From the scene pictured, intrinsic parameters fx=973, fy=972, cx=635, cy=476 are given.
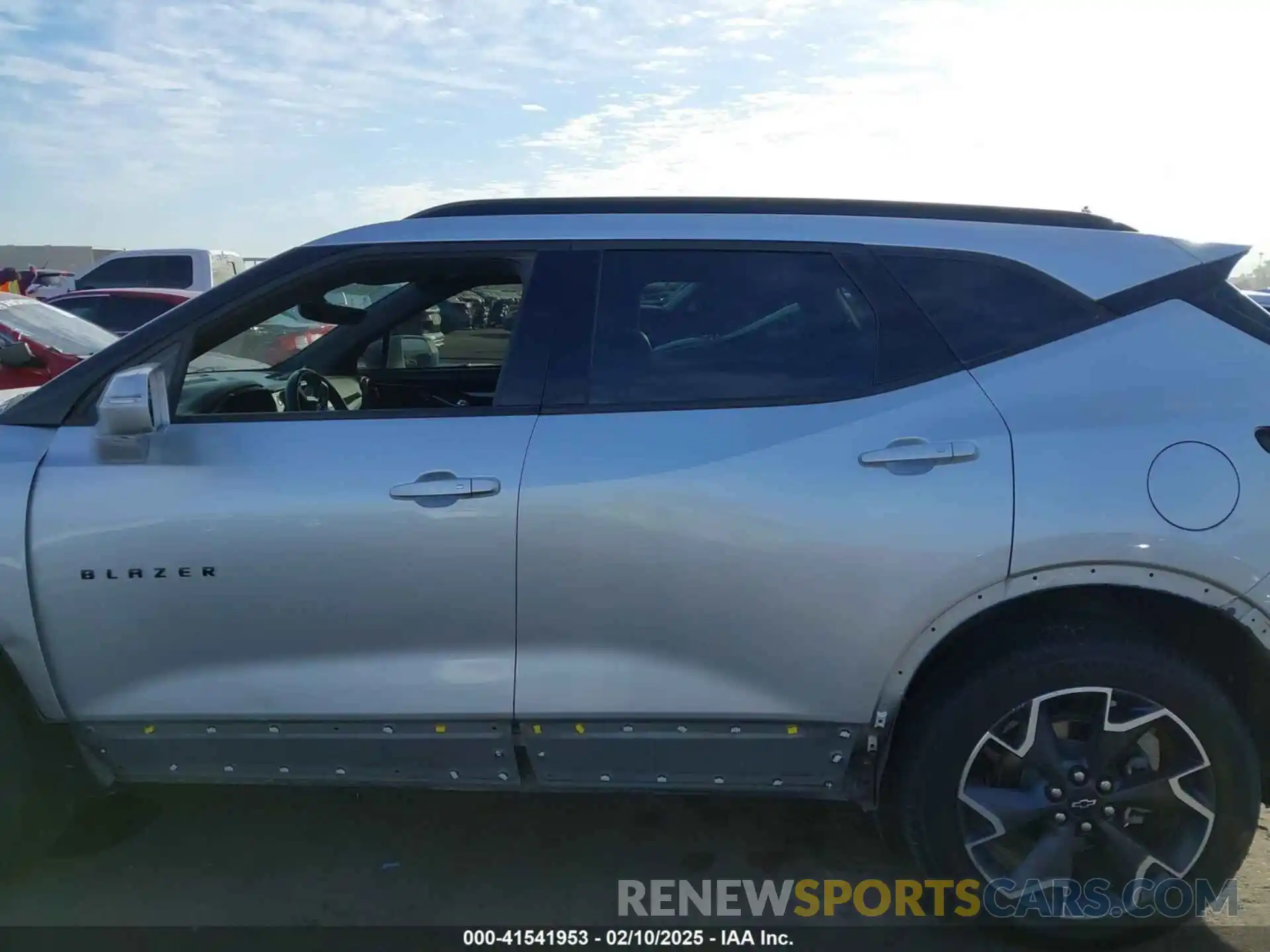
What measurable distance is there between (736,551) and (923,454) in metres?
0.54

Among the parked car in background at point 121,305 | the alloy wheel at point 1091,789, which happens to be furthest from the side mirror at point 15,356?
the parked car in background at point 121,305

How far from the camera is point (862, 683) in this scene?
8.37 feet

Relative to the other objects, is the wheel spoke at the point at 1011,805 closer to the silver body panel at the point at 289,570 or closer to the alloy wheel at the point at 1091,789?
the alloy wheel at the point at 1091,789

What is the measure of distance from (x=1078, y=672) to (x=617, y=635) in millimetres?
1181

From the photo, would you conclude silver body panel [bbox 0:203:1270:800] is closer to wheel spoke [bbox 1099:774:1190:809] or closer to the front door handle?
the front door handle

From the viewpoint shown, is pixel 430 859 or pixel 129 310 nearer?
pixel 430 859

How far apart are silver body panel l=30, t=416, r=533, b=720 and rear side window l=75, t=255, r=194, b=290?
554 inches

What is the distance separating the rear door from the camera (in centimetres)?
247

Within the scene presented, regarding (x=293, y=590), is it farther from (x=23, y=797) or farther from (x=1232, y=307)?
(x=1232, y=307)

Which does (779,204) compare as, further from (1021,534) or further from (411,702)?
(411,702)

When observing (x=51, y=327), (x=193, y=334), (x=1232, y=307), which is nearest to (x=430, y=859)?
(x=193, y=334)

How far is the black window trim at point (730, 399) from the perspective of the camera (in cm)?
261

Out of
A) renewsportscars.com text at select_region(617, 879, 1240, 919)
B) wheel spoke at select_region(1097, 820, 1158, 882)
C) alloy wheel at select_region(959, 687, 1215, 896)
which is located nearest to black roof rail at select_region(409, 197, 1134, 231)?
alloy wheel at select_region(959, 687, 1215, 896)

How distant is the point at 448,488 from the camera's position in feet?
8.36
